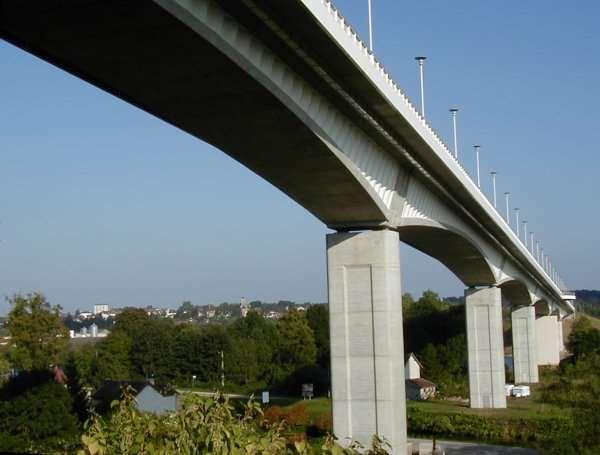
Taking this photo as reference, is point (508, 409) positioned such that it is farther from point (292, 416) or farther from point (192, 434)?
point (192, 434)

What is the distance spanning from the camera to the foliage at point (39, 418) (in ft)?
146

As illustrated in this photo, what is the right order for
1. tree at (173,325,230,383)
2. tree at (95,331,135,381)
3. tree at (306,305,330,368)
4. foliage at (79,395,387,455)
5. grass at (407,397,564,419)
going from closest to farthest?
foliage at (79,395,387,455), grass at (407,397,564,419), tree at (95,331,135,381), tree at (306,305,330,368), tree at (173,325,230,383)

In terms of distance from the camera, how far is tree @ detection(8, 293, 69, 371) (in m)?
66.1

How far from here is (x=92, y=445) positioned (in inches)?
272

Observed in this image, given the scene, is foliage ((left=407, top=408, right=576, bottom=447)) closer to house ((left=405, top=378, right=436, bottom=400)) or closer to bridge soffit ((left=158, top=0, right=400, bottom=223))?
house ((left=405, top=378, right=436, bottom=400))

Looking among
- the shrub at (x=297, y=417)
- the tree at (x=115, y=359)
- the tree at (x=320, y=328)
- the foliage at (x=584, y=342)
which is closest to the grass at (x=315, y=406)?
the shrub at (x=297, y=417)

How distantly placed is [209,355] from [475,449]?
194 feet

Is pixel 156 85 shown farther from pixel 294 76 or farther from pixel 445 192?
pixel 445 192

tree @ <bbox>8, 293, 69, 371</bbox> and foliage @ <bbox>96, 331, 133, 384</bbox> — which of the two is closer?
tree @ <bbox>8, 293, 69, 371</bbox>

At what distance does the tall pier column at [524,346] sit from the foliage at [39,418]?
152 feet

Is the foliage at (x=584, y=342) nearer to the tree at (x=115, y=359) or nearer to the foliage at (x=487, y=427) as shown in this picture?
the foliage at (x=487, y=427)

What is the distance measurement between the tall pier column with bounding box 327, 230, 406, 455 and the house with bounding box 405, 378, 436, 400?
41.5 m

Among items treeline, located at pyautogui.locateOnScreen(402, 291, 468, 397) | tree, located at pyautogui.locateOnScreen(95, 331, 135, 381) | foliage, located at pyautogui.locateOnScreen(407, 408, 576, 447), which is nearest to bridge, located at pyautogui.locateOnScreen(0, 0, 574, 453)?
foliage, located at pyautogui.locateOnScreen(407, 408, 576, 447)

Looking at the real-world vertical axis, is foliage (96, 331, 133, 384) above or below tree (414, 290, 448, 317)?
below
